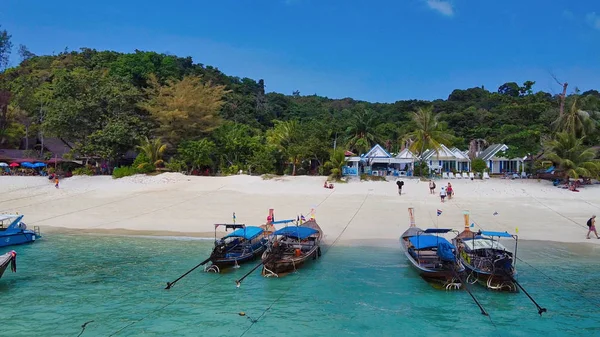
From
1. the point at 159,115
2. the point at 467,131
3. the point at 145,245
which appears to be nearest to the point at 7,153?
the point at 159,115

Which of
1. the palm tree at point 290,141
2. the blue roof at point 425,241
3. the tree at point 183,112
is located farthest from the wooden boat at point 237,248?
the tree at point 183,112

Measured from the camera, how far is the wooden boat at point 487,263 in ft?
54.2

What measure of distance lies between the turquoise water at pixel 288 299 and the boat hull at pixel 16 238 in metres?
3.61

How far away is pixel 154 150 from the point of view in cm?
4866

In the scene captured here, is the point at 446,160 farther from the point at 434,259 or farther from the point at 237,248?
the point at 237,248

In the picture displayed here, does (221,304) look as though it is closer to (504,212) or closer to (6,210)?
(504,212)

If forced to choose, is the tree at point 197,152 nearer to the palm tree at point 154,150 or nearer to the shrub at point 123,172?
the palm tree at point 154,150

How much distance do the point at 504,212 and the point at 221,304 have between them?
70.8 ft

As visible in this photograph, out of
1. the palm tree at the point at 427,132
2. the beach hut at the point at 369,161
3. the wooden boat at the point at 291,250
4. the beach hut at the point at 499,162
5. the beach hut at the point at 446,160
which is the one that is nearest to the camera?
the wooden boat at the point at 291,250

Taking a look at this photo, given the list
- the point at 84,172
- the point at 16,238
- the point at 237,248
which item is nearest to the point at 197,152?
the point at 84,172

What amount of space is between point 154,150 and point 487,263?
130ft

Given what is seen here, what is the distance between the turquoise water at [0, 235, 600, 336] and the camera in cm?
1325

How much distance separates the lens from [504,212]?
2922cm

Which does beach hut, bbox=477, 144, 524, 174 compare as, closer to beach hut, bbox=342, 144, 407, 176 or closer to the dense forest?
the dense forest
